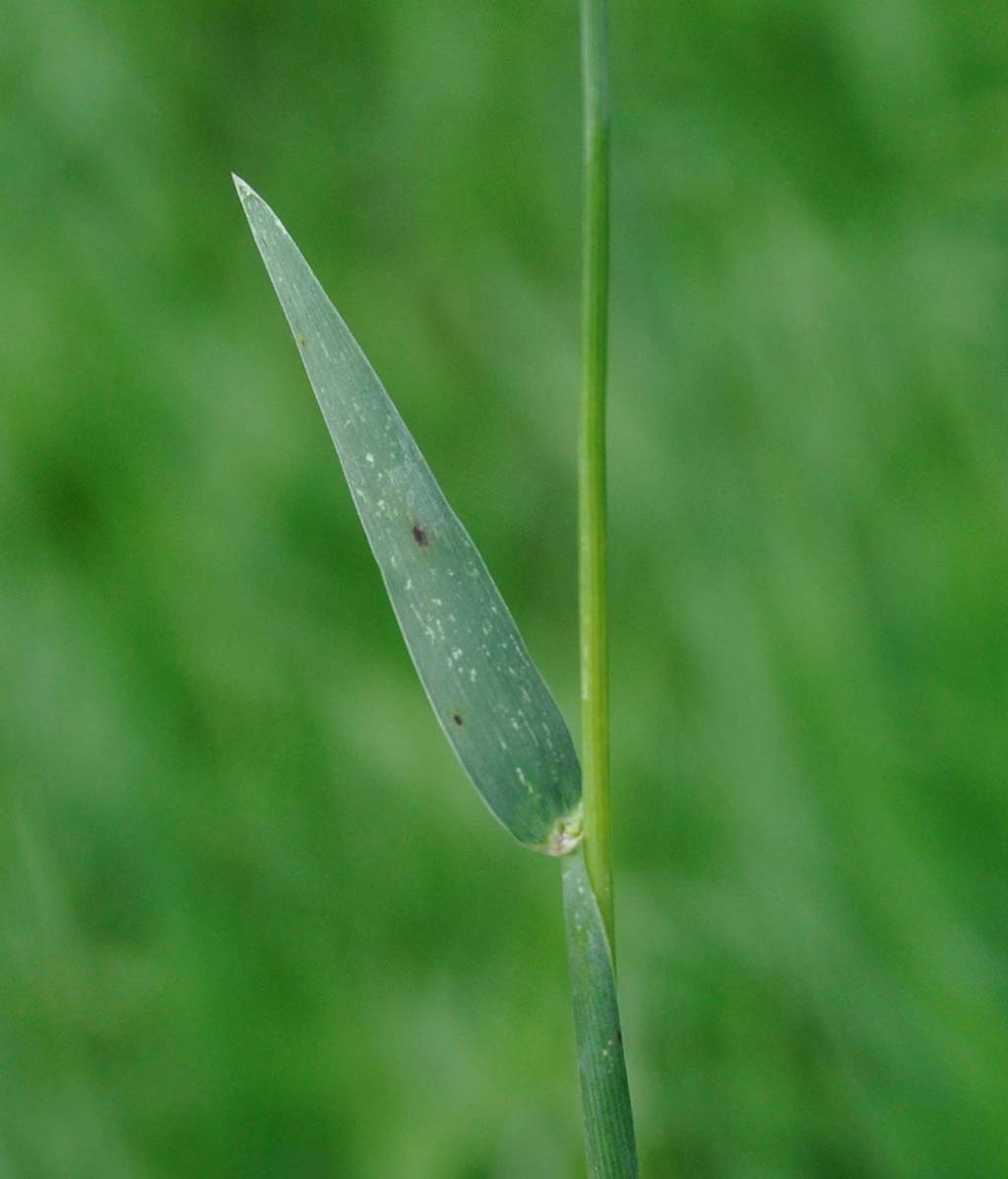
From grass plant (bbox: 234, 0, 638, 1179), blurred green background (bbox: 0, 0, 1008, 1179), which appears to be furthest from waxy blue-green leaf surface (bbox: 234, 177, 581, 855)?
blurred green background (bbox: 0, 0, 1008, 1179)

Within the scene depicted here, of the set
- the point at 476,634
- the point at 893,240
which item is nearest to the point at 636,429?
the point at 893,240

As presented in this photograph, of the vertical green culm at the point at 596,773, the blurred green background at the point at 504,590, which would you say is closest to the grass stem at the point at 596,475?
the vertical green culm at the point at 596,773

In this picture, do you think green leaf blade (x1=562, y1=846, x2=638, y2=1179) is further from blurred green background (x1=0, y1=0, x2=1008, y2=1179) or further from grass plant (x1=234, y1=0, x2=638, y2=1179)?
blurred green background (x1=0, y1=0, x2=1008, y2=1179)

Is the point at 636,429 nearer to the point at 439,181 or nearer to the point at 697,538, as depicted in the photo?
the point at 697,538

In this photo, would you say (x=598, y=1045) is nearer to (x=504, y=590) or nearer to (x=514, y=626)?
(x=514, y=626)

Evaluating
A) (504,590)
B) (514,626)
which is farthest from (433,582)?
(504,590)

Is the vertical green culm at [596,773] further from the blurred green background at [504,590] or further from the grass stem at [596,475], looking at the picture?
the blurred green background at [504,590]
